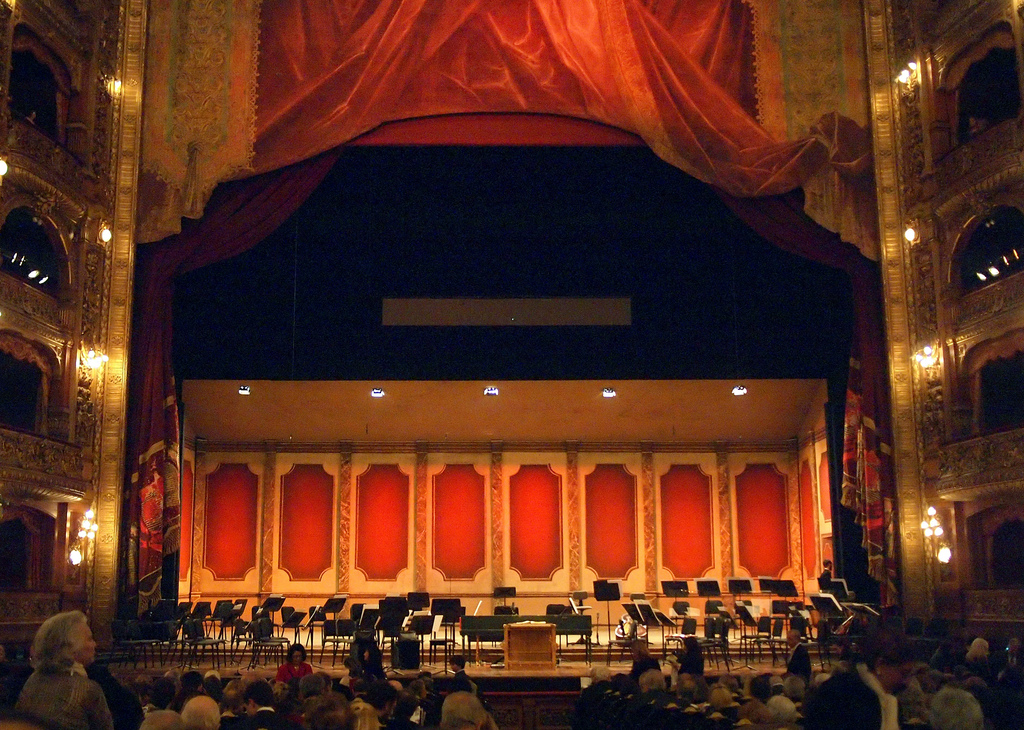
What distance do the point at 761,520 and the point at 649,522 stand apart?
2228 millimetres

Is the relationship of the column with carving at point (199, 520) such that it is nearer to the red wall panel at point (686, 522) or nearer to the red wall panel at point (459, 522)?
the red wall panel at point (459, 522)

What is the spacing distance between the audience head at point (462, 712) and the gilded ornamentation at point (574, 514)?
1618 centimetres

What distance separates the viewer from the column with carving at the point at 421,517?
21312 mm

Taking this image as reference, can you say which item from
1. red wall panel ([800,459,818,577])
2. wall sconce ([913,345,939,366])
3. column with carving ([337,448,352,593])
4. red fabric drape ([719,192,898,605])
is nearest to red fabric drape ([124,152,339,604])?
column with carving ([337,448,352,593])

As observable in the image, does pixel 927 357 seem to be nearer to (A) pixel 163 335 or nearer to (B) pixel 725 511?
(B) pixel 725 511

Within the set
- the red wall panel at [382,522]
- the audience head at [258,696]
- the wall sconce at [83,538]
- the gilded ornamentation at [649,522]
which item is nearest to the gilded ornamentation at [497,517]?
the red wall panel at [382,522]

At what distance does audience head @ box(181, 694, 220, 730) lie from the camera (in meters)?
4.40

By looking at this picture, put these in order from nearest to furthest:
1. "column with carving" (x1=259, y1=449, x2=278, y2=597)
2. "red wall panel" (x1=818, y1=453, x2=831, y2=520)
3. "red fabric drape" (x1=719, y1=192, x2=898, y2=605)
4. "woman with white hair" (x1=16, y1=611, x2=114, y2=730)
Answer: "woman with white hair" (x1=16, y1=611, x2=114, y2=730), "red fabric drape" (x1=719, y1=192, x2=898, y2=605), "red wall panel" (x1=818, y1=453, x2=831, y2=520), "column with carving" (x1=259, y1=449, x2=278, y2=597)

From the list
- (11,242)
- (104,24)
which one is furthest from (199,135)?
(11,242)

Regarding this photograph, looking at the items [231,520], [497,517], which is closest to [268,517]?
[231,520]

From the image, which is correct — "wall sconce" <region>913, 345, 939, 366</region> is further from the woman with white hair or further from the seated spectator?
the woman with white hair

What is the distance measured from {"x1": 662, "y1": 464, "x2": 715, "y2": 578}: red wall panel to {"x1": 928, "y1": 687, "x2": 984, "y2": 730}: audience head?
1685cm

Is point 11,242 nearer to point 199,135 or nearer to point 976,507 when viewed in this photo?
point 199,135

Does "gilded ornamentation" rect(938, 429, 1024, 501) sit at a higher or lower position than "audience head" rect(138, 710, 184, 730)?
higher
